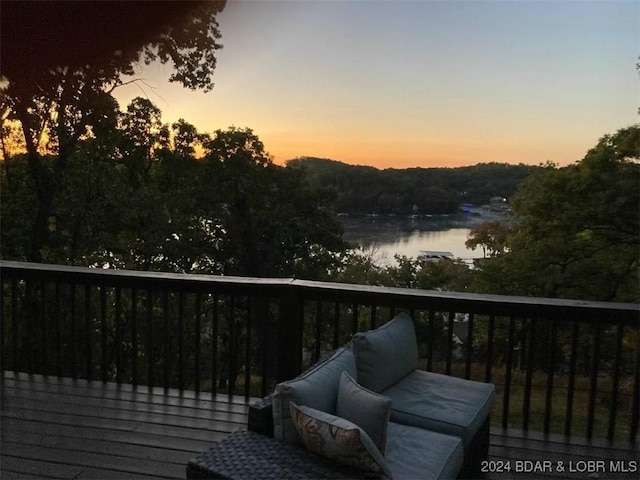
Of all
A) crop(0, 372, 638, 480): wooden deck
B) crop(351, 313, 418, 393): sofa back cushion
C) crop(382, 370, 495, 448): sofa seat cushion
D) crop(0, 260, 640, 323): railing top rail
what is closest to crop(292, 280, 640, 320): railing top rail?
crop(0, 260, 640, 323): railing top rail

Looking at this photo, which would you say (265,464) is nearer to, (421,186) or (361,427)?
(361,427)

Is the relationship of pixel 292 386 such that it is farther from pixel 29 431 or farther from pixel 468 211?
pixel 468 211

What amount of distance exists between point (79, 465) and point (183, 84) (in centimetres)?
430

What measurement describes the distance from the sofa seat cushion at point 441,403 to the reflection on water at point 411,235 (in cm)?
279

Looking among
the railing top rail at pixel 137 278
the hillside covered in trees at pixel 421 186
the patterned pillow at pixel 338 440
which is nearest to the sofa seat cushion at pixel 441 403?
the patterned pillow at pixel 338 440

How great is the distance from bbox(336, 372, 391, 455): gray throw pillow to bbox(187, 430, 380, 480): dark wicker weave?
0.51 ft

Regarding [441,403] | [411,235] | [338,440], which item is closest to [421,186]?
[411,235]

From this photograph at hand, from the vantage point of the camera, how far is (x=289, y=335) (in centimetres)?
326

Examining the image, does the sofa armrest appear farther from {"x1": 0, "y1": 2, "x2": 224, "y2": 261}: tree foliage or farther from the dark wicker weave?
{"x1": 0, "y1": 2, "x2": 224, "y2": 261}: tree foliage

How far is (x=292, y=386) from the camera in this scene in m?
1.92

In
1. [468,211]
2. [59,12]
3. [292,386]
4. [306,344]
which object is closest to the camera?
[292,386]

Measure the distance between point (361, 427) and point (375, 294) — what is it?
4.10ft

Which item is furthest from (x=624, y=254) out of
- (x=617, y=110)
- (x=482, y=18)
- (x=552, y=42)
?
(x=482, y=18)

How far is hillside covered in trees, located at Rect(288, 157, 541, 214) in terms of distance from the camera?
541 centimetres
